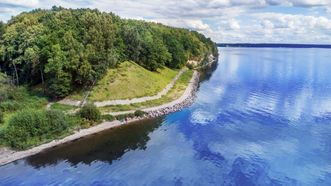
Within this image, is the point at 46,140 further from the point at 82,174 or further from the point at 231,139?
the point at 231,139

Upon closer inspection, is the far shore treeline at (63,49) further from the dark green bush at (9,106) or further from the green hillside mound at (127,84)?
the dark green bush at (9,106)

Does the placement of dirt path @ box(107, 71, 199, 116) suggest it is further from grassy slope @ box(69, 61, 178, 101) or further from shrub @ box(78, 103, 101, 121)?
grassy slope @ box(69, 61, 178, 101)

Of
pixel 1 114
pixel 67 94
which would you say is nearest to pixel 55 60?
pixel 67 94

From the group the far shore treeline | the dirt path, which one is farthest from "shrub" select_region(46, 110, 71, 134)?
A: the far shore treeline

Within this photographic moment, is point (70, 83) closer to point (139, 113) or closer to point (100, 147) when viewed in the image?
point (139, 113)

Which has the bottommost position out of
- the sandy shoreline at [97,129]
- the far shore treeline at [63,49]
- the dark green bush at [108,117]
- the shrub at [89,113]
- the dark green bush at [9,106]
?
the sandy shoreline at [97,129]

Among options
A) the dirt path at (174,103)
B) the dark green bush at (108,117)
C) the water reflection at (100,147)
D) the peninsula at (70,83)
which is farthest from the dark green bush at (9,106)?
the water reflection at (100,147)
